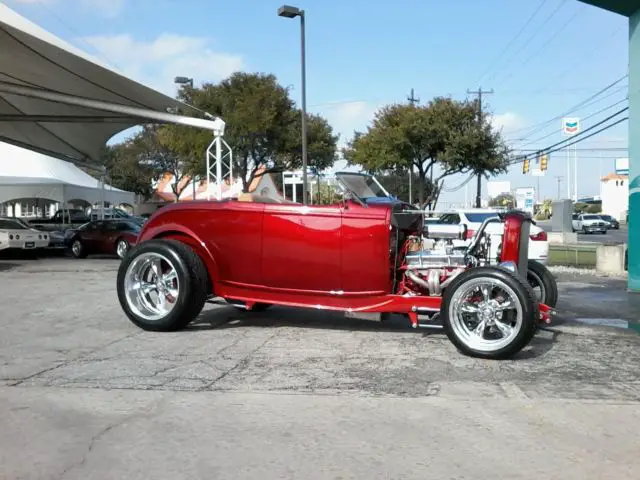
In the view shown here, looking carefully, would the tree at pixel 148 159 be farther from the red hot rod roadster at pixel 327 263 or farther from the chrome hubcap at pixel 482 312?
the chrome hubcap at pixel 482 312

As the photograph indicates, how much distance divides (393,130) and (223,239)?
28.7 metres

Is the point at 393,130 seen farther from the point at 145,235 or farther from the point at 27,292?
the point at 145,235

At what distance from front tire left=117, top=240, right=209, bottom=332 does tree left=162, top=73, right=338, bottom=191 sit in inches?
1043

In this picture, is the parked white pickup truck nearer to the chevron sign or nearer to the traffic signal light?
the traffic signal light

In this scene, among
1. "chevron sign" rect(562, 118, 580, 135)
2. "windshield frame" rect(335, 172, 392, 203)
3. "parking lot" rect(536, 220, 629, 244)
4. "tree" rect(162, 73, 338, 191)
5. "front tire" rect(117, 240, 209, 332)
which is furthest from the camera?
"chevron sign" rect(562, 118, 580, 135)

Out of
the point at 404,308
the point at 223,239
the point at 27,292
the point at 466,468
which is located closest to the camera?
the point at 466,468

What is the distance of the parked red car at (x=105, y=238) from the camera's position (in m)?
21.3

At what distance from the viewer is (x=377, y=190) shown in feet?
27.9

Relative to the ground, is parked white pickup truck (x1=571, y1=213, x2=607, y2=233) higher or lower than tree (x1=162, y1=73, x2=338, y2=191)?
lower

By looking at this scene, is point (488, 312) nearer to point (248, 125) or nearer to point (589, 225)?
point (248, 125)

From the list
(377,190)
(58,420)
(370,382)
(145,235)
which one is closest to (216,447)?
(58,420)

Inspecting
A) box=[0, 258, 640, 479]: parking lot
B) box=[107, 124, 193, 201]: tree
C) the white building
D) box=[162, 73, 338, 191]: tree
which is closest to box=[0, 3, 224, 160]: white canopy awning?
box=[162, 73, 338, 191]: tree

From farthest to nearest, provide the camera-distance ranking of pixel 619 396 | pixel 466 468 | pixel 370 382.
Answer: pixel 370 382 → pixel 619 396 → pixel 466 468

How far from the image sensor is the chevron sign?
140ft
